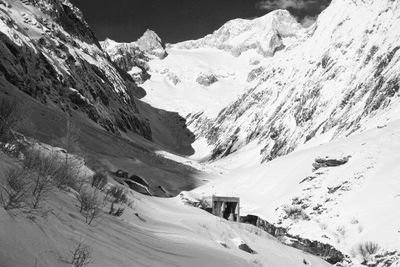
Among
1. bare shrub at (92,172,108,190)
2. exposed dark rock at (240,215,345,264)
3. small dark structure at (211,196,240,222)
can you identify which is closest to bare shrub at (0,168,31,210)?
bare shrub at (92,172,108,190)

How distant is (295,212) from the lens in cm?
2491

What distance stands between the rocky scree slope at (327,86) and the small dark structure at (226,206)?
38.7m

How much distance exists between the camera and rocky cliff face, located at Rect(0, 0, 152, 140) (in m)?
73.9

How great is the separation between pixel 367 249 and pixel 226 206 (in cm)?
1035

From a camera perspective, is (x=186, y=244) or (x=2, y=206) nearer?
(x=2, y=206)

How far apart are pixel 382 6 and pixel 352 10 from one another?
16.6 metres

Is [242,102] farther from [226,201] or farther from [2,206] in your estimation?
[2,206]

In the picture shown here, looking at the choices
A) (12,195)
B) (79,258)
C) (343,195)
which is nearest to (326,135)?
(343,195)

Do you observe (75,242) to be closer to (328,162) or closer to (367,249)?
(367,249)

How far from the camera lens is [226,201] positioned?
1105 inches

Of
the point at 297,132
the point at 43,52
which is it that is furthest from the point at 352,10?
the point at 43,52

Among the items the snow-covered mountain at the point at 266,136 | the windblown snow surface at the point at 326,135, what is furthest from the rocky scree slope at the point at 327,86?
the snow-covered mountain at the point at 266,136

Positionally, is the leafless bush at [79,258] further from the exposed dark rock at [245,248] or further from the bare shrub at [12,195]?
the exposed dark rock at [245,248]

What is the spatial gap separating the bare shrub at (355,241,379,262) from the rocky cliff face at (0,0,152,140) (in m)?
51.4
